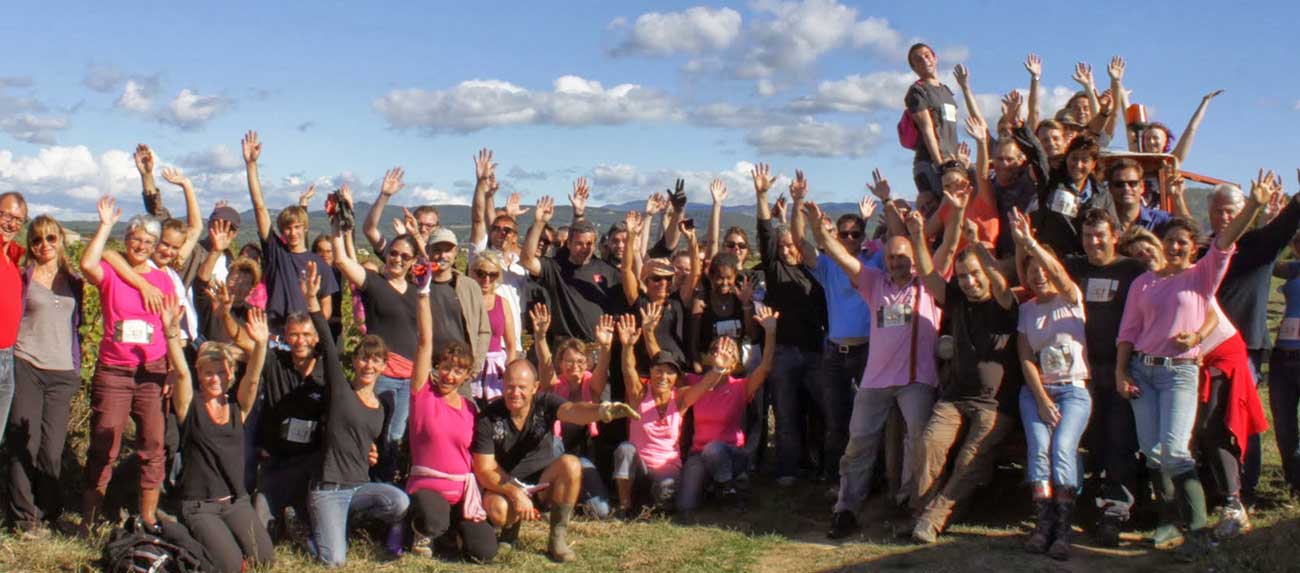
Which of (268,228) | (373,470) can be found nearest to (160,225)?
(268,228)

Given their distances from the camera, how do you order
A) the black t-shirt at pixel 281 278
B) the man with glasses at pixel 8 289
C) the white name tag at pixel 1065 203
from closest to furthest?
the man with glasses at pixel 8 289, the white name tag at pixel 1065 203, the black t-shirt at pixel 281 278

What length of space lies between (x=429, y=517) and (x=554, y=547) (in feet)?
2.56

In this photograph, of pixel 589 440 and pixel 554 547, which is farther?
pixel 589 440

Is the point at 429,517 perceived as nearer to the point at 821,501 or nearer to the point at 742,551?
the point at 742,551

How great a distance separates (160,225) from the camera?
22.9 ft

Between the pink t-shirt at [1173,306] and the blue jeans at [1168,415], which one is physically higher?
the pink t-shirt at [1173,306]

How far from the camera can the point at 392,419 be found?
7.13 meters

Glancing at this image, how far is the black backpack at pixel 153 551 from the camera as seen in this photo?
19.0 ft

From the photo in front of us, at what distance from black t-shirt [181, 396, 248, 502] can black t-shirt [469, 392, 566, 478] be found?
1.44 meters

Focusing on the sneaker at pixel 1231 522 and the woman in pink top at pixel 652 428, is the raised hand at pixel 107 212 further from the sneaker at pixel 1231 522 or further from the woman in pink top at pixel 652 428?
the sneaker at pixel 1231 522

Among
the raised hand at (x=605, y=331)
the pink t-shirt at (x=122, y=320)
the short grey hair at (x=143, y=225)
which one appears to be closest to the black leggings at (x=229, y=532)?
the pink t-shirt at (x=122, y=320)

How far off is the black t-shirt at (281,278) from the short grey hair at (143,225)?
34.4 inches

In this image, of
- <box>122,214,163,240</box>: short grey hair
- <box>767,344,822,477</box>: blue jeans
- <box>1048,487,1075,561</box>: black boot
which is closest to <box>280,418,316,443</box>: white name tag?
<box>122,214,163,240</box>: short grey hair

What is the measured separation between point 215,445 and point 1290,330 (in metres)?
6.77
